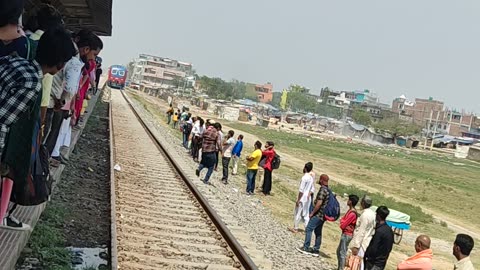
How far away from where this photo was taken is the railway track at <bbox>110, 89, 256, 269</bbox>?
6746mm

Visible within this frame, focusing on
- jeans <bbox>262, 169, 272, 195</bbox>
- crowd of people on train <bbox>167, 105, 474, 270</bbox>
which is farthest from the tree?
crowd of people on train <bbox>167, 105, 474, 270</bbox>

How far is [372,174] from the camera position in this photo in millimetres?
42031

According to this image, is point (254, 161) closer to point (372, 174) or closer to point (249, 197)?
point (249, 197)

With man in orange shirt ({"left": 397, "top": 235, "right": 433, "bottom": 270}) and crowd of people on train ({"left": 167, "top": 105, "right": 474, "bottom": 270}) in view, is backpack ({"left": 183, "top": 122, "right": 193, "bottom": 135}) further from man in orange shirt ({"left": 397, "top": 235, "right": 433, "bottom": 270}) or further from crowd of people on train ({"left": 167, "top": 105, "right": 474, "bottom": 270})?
man in orange shirt ({"left": 397, "top": 235, "right": 433, "bottom": 270})

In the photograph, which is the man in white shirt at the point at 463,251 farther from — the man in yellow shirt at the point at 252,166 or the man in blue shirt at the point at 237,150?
the man in blue shirt at the point at 237,150

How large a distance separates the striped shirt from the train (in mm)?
61357

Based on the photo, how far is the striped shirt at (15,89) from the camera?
323 cm

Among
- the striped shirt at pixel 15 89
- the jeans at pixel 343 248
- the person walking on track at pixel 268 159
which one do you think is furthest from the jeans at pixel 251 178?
the striped shirt at pixel 15 89

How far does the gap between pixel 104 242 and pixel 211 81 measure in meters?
151

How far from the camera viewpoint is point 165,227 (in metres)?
8.31

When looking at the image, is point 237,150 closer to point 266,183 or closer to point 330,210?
point 266,183

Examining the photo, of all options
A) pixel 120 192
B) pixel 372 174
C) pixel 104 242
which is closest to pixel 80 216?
pixel 104 242

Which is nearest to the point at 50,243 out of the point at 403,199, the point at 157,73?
the point at 403,199

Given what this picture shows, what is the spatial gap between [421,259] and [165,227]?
364 cm
